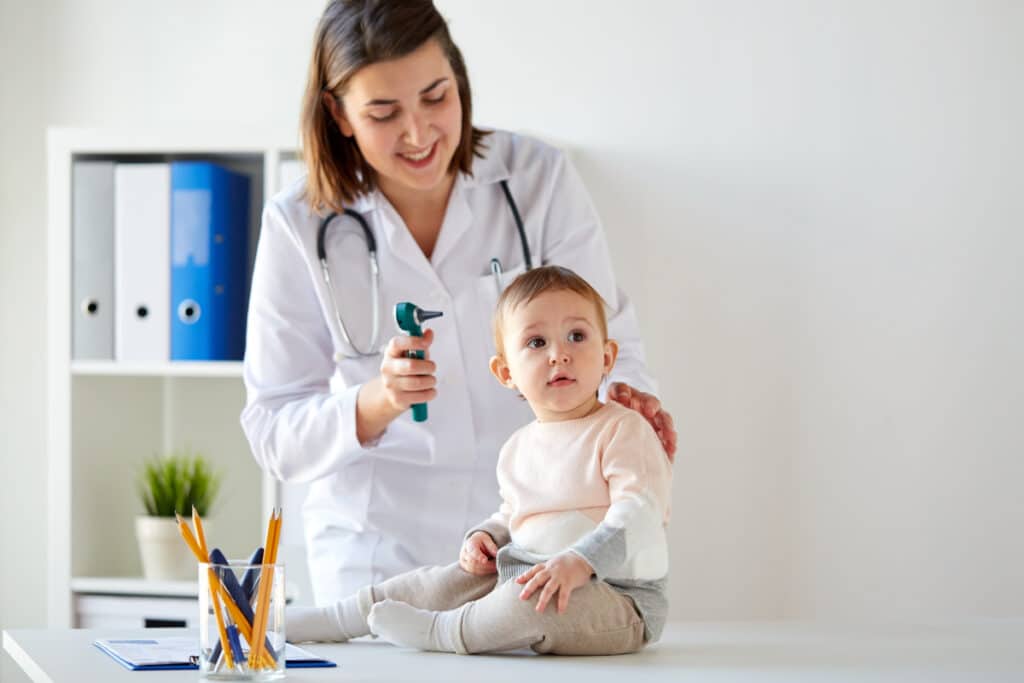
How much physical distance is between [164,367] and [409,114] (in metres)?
1.21

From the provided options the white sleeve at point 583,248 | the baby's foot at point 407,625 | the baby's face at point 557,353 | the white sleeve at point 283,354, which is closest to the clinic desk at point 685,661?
the baby's foot at point 407,625

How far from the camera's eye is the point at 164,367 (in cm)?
269

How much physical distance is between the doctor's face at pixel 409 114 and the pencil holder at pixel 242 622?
2.38 feet


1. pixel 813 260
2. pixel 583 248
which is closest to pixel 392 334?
pixel 583 248

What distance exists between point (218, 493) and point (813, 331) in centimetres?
140

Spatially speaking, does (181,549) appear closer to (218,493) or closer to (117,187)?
(218,493)

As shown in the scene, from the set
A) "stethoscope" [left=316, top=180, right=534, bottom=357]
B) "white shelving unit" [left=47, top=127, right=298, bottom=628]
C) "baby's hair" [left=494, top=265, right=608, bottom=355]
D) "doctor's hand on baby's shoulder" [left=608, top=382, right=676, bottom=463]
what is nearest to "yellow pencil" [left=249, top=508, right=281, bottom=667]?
"baby's hair" [left=494, top=265, right=608, bottom=355]

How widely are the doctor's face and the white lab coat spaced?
0.41 ft

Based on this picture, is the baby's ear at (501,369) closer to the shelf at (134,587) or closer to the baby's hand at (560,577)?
the baby's hand at (560,577)

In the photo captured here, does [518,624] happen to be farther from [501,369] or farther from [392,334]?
[392,334]

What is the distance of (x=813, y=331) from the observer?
9.09 ft

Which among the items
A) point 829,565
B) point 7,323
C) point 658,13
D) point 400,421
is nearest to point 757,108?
point 658,13

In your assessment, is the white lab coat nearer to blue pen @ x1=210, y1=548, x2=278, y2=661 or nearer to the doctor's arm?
the doctor's arm

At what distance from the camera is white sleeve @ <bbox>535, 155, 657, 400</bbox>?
5.97 ft
